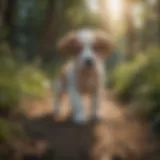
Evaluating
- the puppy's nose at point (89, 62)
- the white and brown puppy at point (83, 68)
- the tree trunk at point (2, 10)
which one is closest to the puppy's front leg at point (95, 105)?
the white and brown puppy at point (83, 68)

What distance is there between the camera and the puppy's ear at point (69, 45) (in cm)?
150

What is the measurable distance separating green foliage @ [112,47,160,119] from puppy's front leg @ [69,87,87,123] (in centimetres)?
12

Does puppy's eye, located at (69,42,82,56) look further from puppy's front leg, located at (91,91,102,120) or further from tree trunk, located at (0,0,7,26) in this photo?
tree trunk, located at (0,0,7,26)

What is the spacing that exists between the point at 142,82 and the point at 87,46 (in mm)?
223

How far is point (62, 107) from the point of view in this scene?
149 cm

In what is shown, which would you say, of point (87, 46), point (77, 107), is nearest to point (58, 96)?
point (77, 107)

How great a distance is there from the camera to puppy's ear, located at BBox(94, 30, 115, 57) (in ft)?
4.91

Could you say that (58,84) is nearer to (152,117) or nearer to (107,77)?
(107,77)

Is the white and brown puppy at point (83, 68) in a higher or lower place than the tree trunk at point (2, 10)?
lower

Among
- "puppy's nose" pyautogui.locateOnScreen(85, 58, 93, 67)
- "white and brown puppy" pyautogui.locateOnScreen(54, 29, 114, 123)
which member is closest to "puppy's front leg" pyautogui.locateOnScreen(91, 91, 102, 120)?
"white and brown puppy" pyautogui.locateOnScreen(54, 29, 114, 123)

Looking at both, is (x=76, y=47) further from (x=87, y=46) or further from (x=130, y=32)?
(x=130, y=32)

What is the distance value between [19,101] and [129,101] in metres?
0.37

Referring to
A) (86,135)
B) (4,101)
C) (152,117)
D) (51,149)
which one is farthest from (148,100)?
(4,101)

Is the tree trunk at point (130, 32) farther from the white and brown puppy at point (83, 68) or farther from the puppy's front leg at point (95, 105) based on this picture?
the puppy's front leg at point (95, 105)
